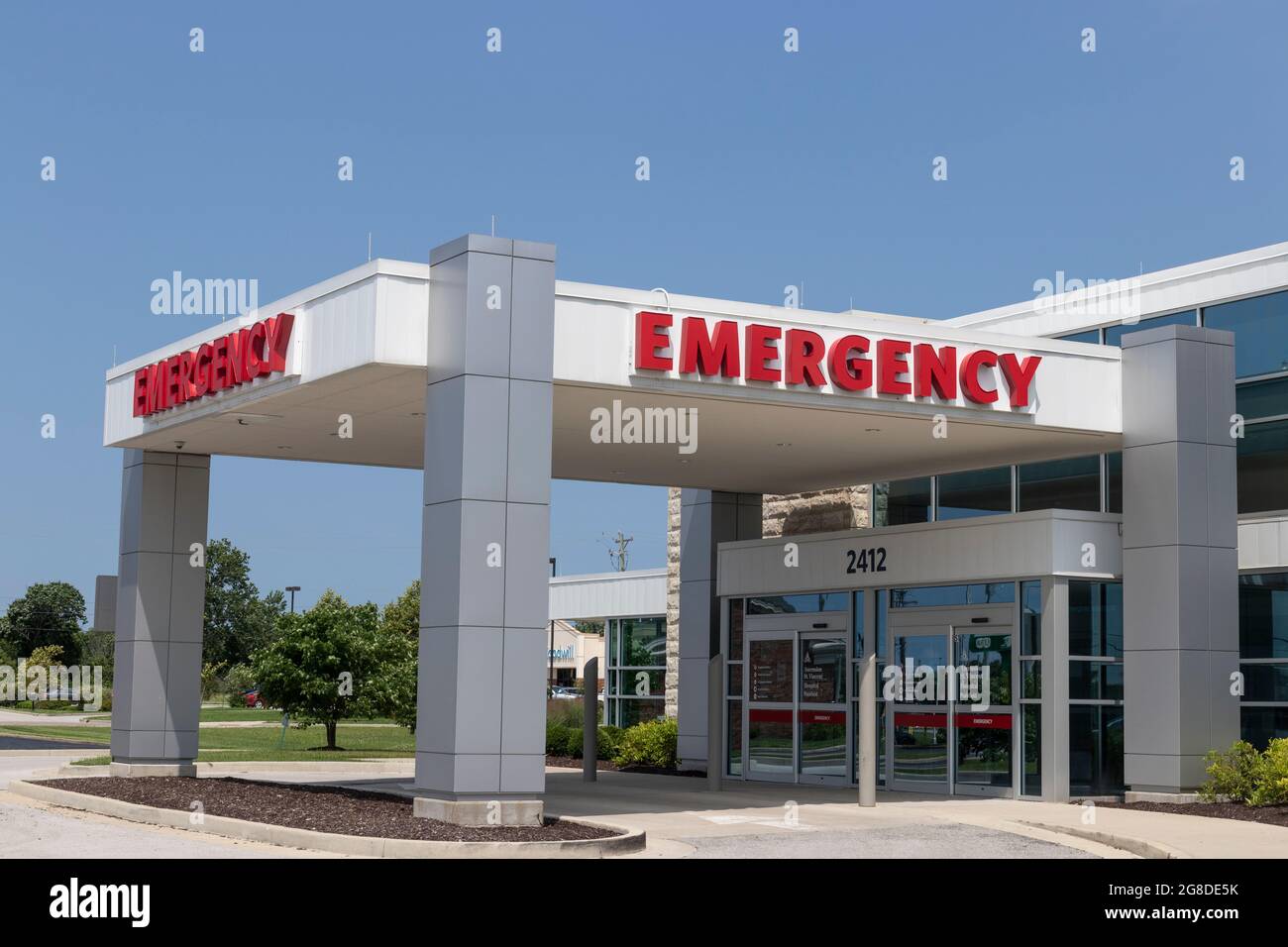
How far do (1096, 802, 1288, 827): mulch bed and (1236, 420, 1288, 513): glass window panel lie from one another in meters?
4.77

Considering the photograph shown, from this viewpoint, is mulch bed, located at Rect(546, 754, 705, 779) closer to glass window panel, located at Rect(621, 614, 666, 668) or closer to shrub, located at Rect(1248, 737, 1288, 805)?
glass window panel, located at Rect(621, 614, 666, 668)

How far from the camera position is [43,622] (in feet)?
328

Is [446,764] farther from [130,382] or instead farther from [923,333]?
[130,382]

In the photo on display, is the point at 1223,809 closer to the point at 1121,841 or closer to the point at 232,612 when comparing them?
the point at 1121,841

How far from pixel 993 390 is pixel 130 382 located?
1260 centimetres

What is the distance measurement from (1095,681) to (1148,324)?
5.94 metres

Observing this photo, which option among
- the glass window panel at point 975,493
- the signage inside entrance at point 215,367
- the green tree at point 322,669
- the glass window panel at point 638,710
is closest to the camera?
the signage inside entrance at point 215,367

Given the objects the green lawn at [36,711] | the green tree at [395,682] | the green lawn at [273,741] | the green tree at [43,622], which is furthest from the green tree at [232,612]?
the green tree at [395,682]

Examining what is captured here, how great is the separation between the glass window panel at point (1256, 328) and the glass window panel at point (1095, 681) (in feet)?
15.7

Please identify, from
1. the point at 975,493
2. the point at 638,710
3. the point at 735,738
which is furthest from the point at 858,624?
the point at 638,710

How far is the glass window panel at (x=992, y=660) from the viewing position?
74.7 feet

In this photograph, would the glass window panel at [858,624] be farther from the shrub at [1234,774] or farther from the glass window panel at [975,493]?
the shrub at [1234,774]

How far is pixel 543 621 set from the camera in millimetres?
16781

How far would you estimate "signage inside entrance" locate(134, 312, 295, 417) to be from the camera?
62.8 feet
